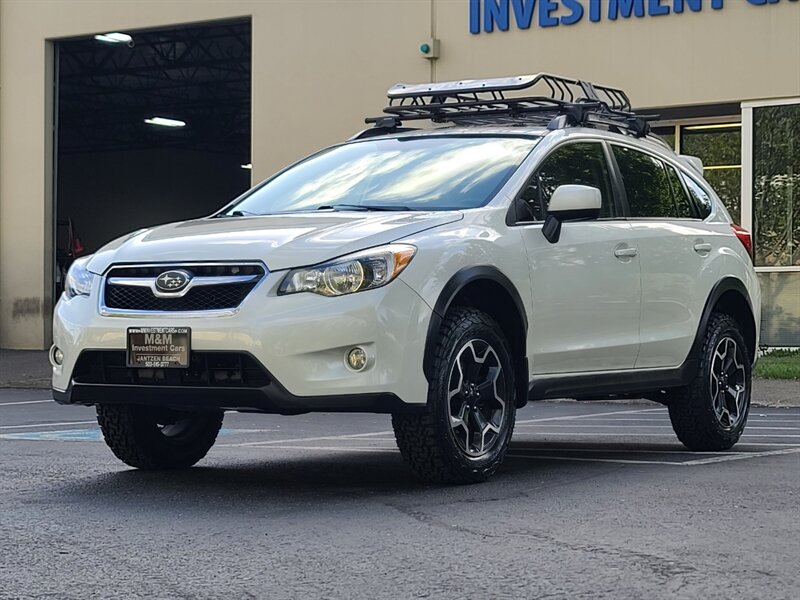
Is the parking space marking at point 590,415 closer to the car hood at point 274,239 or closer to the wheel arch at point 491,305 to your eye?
the wheel arch at point 491,305

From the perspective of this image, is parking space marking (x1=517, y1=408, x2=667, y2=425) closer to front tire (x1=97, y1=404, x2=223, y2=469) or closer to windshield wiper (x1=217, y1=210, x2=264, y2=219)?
front tire (x1=97, y1=404, x2=223, y2=469)

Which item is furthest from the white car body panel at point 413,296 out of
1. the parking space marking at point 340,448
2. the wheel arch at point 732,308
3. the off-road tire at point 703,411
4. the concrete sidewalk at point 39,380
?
the concrete sidewalk at point 39,380

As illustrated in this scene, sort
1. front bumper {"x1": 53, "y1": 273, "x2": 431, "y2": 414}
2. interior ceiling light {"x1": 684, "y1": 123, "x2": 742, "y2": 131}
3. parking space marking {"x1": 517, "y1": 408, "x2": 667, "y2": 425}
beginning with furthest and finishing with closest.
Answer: interior ceiling light {"x1": 684, "y1": 123, "x2": 742, "y2": 131}, parking space marking {"x1": 517, "y1": 408, "x2": 667, "y2": 425}, front bumper {"x1": 53, "y1": 273, "x2": 431, "y2": 414}

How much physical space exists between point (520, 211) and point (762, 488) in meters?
1.81

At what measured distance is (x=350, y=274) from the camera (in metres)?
6.58

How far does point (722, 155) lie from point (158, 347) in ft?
49.1

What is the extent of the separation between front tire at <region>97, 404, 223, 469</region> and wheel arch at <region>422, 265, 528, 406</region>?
172 cm

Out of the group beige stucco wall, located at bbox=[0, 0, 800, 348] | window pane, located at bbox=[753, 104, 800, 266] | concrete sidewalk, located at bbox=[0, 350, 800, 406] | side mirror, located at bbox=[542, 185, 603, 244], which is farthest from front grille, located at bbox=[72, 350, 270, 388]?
window pane, located at bbox=[753, 104, 800, 266]

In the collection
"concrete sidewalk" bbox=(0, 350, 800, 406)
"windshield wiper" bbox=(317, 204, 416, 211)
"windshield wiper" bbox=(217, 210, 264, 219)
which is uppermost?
"windshield wiper" bbox=(317, 204, 416, 211)

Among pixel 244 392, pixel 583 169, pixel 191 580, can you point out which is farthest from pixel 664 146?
pixel 191 580

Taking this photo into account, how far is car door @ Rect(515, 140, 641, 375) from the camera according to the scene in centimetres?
761

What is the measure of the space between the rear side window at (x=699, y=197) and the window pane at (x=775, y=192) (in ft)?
33.6

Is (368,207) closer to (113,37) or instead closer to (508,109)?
(508,109)

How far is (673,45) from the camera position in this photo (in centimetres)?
1958
